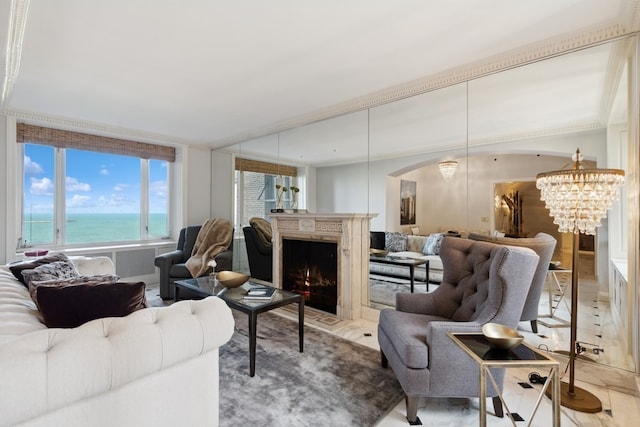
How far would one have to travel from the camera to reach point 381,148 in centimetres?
351

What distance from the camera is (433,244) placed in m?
3.15

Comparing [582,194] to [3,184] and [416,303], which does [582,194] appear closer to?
[416,303]

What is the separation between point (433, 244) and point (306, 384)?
1.82 m

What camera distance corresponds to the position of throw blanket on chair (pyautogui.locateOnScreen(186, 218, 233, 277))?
13.9 ft

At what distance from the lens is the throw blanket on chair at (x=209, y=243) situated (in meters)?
4.25

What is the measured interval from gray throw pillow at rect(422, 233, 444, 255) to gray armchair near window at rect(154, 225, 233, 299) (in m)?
2.79

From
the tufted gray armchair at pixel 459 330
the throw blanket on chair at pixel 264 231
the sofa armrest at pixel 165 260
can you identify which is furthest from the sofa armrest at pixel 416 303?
the sofa armrest at pixel 165 260

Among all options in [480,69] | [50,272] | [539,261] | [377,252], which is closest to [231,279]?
[50,272]

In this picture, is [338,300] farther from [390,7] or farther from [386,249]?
[390,7]

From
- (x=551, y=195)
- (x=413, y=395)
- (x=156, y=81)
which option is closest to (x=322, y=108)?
(x=156, y=81)

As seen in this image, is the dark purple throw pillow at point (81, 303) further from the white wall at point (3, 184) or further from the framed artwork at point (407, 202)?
the white wall at point (3, 184)

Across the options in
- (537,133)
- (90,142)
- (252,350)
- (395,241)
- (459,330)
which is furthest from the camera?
(90,142)

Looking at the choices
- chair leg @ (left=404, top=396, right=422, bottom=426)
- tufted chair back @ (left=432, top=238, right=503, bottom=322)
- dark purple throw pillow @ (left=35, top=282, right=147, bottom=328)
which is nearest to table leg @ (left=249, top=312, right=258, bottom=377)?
dark purple throw pillow @ (left=35, top=282, right=147, bottom=328)

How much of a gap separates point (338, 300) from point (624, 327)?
240 cm
